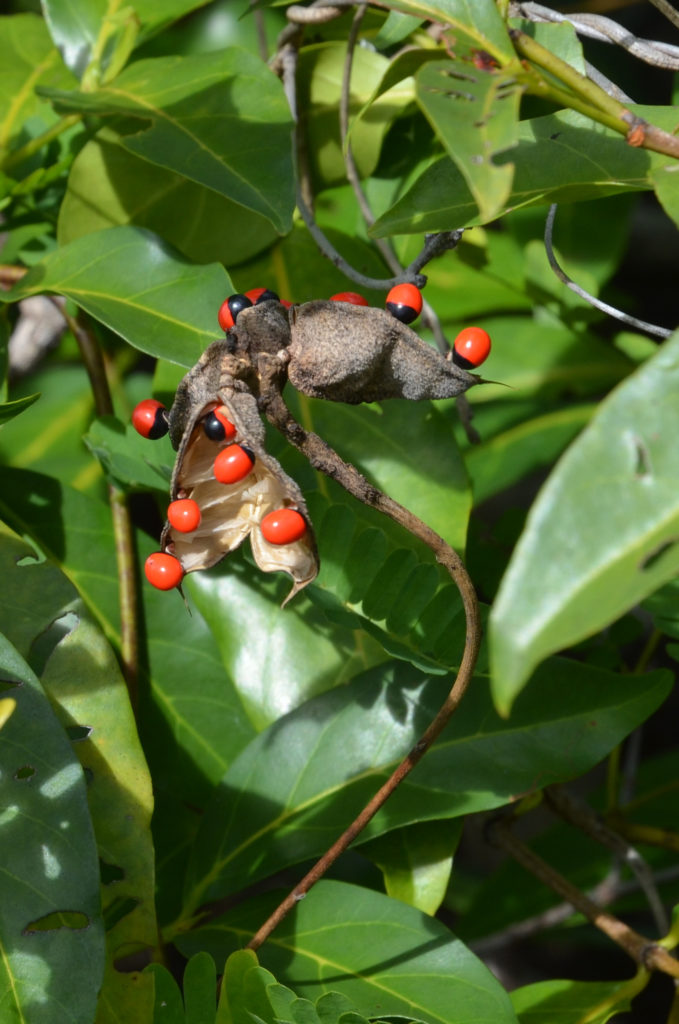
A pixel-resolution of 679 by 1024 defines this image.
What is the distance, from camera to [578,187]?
0.78 m

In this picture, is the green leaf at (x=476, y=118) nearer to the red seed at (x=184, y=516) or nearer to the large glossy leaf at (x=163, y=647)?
the red seed at (x=184, y=516)

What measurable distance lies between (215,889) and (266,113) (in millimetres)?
774

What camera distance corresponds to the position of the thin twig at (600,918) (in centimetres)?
95

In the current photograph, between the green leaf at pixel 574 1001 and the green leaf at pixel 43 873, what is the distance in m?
0.46

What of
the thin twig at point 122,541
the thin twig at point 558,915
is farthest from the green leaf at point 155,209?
the thin twig at point 558,915

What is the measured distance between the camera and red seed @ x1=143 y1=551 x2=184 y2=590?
68 centimetres

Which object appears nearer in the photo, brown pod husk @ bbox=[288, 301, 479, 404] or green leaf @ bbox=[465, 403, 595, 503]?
brown pod husk @ bbox=[288, 301, 479, 404]

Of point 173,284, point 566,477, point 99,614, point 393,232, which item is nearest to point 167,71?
point 173,284

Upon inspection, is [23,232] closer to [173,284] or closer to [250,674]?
[173,284]

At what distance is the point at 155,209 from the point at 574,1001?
97cm

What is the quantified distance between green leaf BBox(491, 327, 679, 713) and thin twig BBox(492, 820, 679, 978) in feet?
2.11

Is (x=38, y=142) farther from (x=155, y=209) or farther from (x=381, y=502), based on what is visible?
(x=381, y=502)

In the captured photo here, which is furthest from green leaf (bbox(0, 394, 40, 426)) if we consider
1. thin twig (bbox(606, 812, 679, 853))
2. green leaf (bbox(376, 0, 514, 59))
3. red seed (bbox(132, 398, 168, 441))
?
thin twig (bbox(606, 812, 679, 853))

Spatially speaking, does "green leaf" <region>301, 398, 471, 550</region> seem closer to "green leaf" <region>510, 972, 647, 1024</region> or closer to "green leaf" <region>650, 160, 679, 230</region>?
"green leaf" <region>650, 160, 679, 230</region>
